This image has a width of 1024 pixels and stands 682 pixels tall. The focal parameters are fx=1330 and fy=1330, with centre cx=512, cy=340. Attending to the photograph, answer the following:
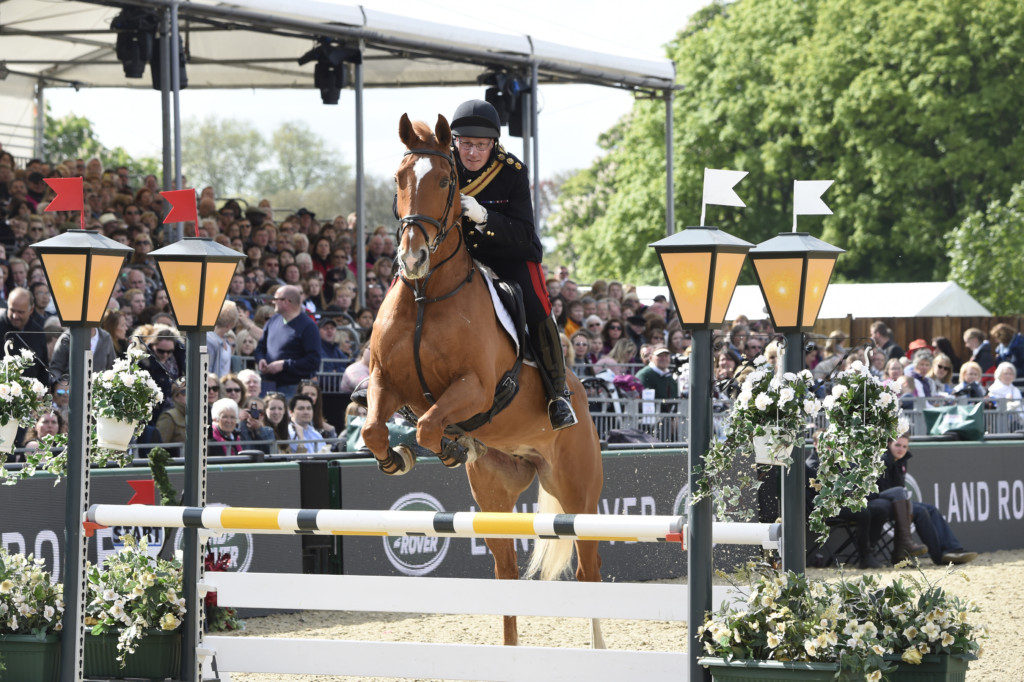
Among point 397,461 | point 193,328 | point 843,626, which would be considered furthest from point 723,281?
point 193,328

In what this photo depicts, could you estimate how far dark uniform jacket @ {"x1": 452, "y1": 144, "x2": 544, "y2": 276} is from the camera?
7094mm

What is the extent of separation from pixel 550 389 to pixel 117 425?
7.49ft

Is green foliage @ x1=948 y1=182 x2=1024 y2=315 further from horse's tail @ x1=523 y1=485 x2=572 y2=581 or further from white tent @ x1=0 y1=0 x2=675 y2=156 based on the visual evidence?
horse's tail @ x1=523 y1=485 x2=572 y2=581

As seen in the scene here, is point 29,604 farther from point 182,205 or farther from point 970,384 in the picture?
point 970,384

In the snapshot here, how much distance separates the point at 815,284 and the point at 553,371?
75.6 inches

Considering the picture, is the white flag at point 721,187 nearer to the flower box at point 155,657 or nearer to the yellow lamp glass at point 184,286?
the yellow lamp glass at point 184,286

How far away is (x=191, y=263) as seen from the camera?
6.64m

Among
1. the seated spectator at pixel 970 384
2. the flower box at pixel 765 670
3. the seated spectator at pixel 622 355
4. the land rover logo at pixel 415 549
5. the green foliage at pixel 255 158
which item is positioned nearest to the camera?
the flower box at pixel 765 670

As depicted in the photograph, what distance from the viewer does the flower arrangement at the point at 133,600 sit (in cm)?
652

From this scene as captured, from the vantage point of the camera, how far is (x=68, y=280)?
645 centimetres

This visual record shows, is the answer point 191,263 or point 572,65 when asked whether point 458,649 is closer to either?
point 191,263

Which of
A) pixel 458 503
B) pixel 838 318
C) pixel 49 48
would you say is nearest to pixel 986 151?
pixel 838 318

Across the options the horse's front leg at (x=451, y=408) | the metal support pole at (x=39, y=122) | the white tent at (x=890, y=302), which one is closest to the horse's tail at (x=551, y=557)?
the horse's front leg at (x=451, y=408)

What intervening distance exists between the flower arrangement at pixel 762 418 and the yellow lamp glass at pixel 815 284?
1.19ft
